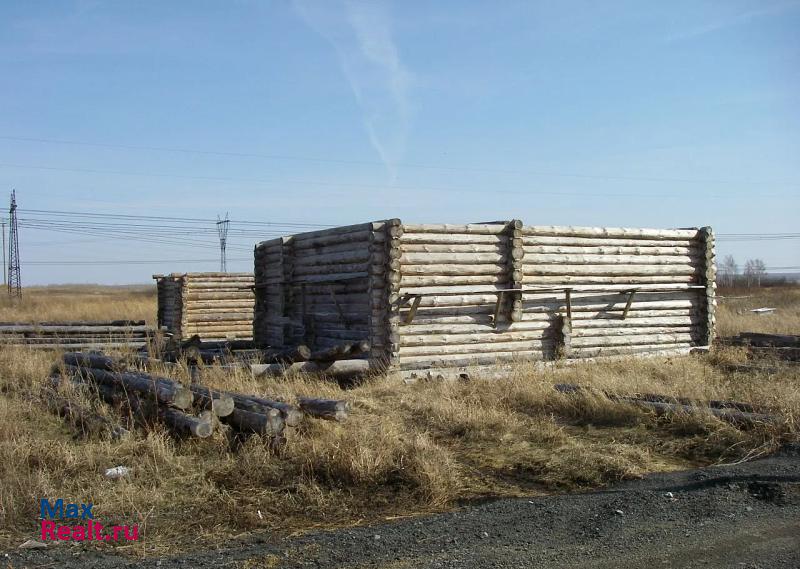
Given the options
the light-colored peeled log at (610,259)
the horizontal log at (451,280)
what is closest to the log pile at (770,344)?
the light-colored peeled log at (610,259)

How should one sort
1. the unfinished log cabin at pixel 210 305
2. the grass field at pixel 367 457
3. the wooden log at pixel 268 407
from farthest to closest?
1. the unfinished log cabin at pixel 210 305
2. the wooden log at pixel 268 407
3. the grass field at pixel 367 457

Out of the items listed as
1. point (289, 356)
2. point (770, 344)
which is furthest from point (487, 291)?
point (770, 344)

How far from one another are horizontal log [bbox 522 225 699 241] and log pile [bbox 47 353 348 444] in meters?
7.00

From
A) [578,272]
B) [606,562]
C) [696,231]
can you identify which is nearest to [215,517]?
[606,562]

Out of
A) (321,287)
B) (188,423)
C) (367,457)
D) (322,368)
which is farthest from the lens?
(321,287)

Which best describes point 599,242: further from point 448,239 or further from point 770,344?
point 770,344

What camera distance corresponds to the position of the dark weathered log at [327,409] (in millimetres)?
7922

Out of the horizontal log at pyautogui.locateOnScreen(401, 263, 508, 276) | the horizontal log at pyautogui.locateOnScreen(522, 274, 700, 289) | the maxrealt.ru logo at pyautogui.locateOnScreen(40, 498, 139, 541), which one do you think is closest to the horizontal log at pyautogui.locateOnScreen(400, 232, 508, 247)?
the horizontal log at pyautogui.locateOnScreen(401, 263, 508, 276)

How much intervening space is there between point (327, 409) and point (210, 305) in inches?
660

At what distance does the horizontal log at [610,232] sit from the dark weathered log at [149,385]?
7453 mm

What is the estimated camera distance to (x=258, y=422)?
24.4ft

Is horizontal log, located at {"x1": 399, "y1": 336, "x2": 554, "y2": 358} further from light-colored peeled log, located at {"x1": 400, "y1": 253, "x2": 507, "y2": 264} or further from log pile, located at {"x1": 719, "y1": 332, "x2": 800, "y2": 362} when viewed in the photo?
log pile, located at {"x1": 719, "y1": 332, "x2": 800, "y2": 362}

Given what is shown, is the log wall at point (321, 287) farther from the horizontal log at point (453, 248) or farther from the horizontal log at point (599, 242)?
the horizontal log at point (599, 242)

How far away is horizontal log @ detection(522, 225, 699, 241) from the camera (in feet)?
45.5
